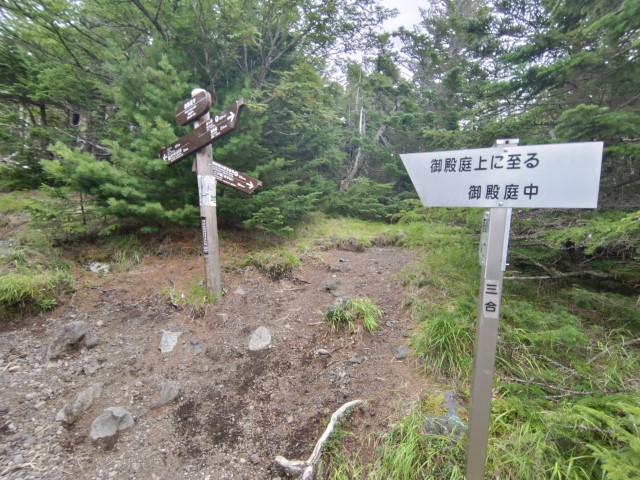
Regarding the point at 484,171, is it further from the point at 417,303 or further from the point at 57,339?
the point at 57,339

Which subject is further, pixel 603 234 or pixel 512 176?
pixel 603 234

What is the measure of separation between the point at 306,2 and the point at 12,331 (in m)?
7.80

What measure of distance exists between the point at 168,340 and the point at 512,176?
403cm

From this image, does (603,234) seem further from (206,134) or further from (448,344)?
(206,134)

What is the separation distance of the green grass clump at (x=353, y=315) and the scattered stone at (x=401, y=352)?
0.43 meters

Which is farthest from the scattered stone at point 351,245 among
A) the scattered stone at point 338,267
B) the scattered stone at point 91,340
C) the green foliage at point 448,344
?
the scattered stone at point 91,340

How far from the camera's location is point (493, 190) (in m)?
1.59

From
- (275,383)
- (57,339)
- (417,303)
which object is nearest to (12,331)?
(57,339)

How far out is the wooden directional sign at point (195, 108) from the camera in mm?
4012

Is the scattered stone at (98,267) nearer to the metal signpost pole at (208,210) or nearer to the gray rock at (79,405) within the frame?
the metal signpost pole at (208,210)

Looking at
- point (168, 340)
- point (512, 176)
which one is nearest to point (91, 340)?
point (168, 340)

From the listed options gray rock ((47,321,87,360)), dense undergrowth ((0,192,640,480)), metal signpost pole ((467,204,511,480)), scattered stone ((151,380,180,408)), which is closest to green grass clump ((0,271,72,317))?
dense undergrowth ((0,192,640,480))

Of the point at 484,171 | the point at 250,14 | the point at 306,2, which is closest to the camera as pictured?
the point at 484,171

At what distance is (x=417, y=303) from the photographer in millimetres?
4035
